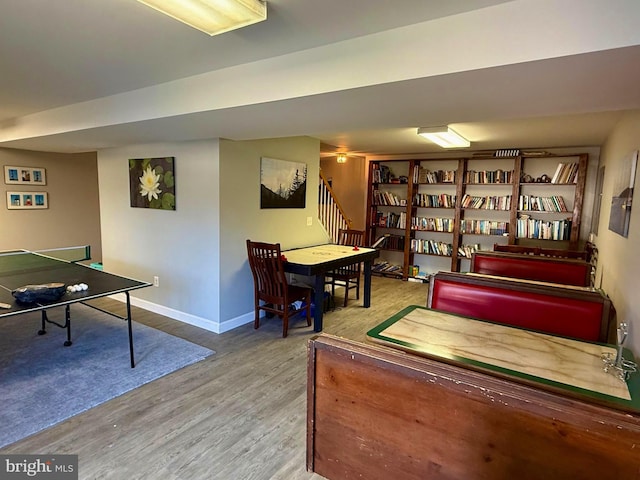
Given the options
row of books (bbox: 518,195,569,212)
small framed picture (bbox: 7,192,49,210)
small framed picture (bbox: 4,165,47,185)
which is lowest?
small framed picture (bbox: 7,192,49,210)

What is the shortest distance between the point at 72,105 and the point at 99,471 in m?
3.24

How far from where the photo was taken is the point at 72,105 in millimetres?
3504

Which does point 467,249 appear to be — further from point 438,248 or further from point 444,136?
point 444,136

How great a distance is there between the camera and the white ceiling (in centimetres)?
144

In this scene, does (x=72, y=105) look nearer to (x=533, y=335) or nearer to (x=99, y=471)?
(x=99, y=471)

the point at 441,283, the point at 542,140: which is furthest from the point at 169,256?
the point at 542,140

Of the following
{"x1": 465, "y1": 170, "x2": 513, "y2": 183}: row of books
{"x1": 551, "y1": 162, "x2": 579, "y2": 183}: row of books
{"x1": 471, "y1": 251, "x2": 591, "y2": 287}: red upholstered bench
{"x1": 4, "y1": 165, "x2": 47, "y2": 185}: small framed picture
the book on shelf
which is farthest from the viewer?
the book on shelf

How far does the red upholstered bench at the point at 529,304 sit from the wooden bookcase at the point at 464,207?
3230 mm

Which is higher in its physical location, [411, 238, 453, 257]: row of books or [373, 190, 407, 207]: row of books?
[373, 190, 407, 207]: row of books

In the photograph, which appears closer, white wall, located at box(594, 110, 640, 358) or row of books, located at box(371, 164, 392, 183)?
white wall, located at box(594, 110, 640, 358)

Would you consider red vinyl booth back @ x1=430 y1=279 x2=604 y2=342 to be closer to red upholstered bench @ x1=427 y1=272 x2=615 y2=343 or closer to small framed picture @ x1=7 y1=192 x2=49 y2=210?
red upholstered bench @ x1=427 y1=272 x2=615 y2=343

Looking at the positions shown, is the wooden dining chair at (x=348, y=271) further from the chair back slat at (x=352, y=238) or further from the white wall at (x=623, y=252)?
the white wall at (x=623, y=252)

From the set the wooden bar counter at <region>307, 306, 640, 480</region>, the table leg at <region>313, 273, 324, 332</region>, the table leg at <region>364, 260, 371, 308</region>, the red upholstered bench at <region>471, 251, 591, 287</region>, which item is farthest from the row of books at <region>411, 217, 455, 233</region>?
the wooden bar counter at <region>307, 306, 640, 480</region>

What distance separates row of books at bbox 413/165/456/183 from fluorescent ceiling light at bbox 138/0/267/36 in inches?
200
